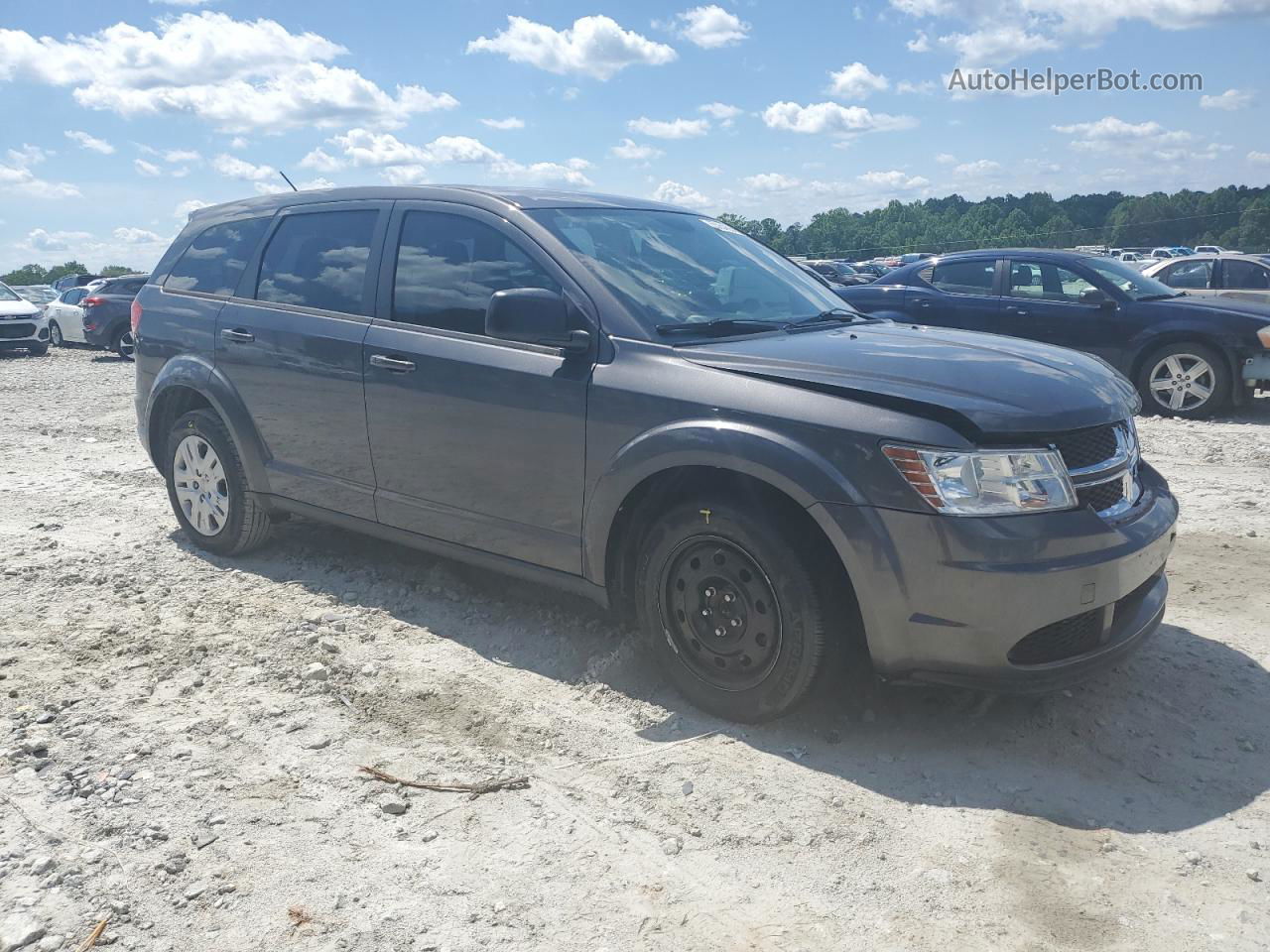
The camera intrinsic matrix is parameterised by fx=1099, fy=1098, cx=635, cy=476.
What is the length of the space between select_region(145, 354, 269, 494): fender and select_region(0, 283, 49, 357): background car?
1848 cm

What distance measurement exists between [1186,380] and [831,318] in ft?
24.0

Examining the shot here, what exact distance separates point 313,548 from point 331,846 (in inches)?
123

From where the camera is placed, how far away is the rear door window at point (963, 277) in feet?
37.6

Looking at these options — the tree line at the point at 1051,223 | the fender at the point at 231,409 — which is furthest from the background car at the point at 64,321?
the tree line at the point at 1051,223

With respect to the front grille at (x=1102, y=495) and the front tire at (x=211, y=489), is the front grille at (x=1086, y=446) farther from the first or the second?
the front tire at (x=211, y=489)

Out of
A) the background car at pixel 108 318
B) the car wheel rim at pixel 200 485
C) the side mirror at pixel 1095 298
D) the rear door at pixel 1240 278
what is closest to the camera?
the car wheel rim at pixel 200 485

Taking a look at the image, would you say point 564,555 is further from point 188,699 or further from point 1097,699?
point 1097,699

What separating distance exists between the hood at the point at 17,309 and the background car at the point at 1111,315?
17548mm

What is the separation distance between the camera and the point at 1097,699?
4004mm

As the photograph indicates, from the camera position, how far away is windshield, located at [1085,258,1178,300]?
11.0m

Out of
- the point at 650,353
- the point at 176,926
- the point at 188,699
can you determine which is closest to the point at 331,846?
the point at 176,926

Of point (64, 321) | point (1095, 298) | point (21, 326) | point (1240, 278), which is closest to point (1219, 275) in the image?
point (1240, 278)

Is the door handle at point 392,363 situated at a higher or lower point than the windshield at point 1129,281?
lower

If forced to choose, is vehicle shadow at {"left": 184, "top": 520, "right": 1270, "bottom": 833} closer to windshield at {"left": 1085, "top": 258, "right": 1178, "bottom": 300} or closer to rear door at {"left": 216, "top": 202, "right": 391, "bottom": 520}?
rear door at {"left": 216, "top": 202, "right": 391, "bottom": 520}
